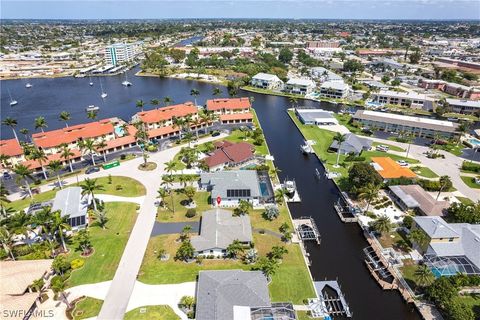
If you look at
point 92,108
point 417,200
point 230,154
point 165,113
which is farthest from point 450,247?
point 92,108

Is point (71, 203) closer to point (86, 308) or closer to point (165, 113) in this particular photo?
point (86, 308)

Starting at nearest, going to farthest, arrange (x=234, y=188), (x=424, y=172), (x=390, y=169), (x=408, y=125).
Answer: (x=234, y=188) → (x=390, y=169) → (x=424, y=172) → (x=408, y=125)

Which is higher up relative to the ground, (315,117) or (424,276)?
(315,117)

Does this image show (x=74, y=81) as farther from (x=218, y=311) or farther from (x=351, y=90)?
(x=218, y=311)

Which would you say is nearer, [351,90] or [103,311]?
[103,311]

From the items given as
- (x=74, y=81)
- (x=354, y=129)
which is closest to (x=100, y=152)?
(x=354, y=129)

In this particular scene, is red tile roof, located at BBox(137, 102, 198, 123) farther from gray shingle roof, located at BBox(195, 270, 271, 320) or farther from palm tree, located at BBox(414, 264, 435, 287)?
palm tree, located at BBox(414, 264, 435, 287)

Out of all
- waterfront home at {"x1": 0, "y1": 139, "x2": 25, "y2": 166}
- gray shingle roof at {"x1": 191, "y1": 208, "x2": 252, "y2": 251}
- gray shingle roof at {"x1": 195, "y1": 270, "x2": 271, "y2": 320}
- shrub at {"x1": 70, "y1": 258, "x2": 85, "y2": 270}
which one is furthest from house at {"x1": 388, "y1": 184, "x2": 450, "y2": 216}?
waterfront home at {"x1": 0, "y1": 139, "x2": 25, "y2": 166}
